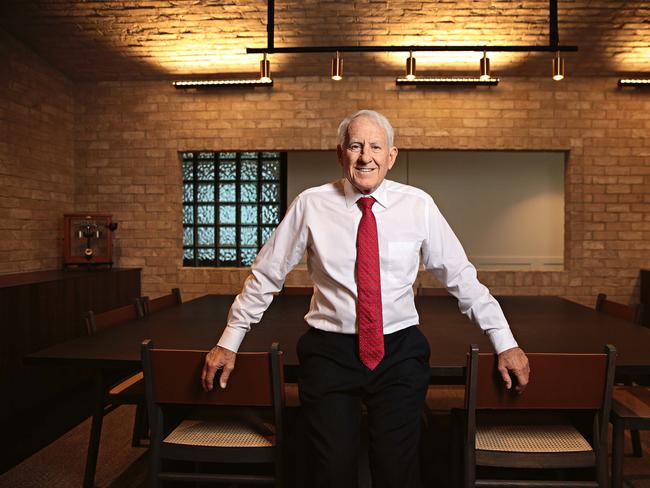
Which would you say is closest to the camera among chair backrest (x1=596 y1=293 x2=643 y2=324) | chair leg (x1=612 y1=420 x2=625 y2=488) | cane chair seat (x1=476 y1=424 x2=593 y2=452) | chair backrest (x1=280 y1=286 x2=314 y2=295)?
cane chair seat (x1=476 y1=424 x2=593 y2=452)

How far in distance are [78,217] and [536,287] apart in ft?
17.0

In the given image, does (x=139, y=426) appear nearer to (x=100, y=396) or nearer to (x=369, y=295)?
(x=100, y=396)

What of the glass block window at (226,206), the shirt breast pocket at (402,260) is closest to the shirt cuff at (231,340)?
the shirt breast pocket at (402,260)

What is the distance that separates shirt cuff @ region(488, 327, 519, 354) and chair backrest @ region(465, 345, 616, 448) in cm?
4

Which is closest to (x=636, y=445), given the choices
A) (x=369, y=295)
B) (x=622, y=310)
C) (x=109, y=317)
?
(x=622, y=310)

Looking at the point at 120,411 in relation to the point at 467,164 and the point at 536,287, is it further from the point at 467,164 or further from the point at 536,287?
the point at 467,164

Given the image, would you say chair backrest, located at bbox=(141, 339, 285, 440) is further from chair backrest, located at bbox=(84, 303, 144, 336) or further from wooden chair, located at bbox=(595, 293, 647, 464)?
wooden chair, located at bbox=(595, 293, 647, 464)

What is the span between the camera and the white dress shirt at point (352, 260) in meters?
1.77

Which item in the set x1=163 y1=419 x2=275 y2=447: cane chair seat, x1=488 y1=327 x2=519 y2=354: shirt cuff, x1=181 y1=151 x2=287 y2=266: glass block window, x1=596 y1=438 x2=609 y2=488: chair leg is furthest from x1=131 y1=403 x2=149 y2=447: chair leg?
x1=181 y1=151 x2=287 y2=266: glass block window

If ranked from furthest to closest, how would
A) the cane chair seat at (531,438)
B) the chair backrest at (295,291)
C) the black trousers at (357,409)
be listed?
the chair backrest at (295,291) → the cane chair seat at (531,438) → the black trousers at (357,409)

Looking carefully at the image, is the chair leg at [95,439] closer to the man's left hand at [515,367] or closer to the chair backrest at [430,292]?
the man's left hand at [515,367]

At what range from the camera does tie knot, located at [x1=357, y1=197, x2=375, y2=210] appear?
178 cm

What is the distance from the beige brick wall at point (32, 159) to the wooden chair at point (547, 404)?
4715mm

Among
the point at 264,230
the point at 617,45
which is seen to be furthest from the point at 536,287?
the point at 264,230
